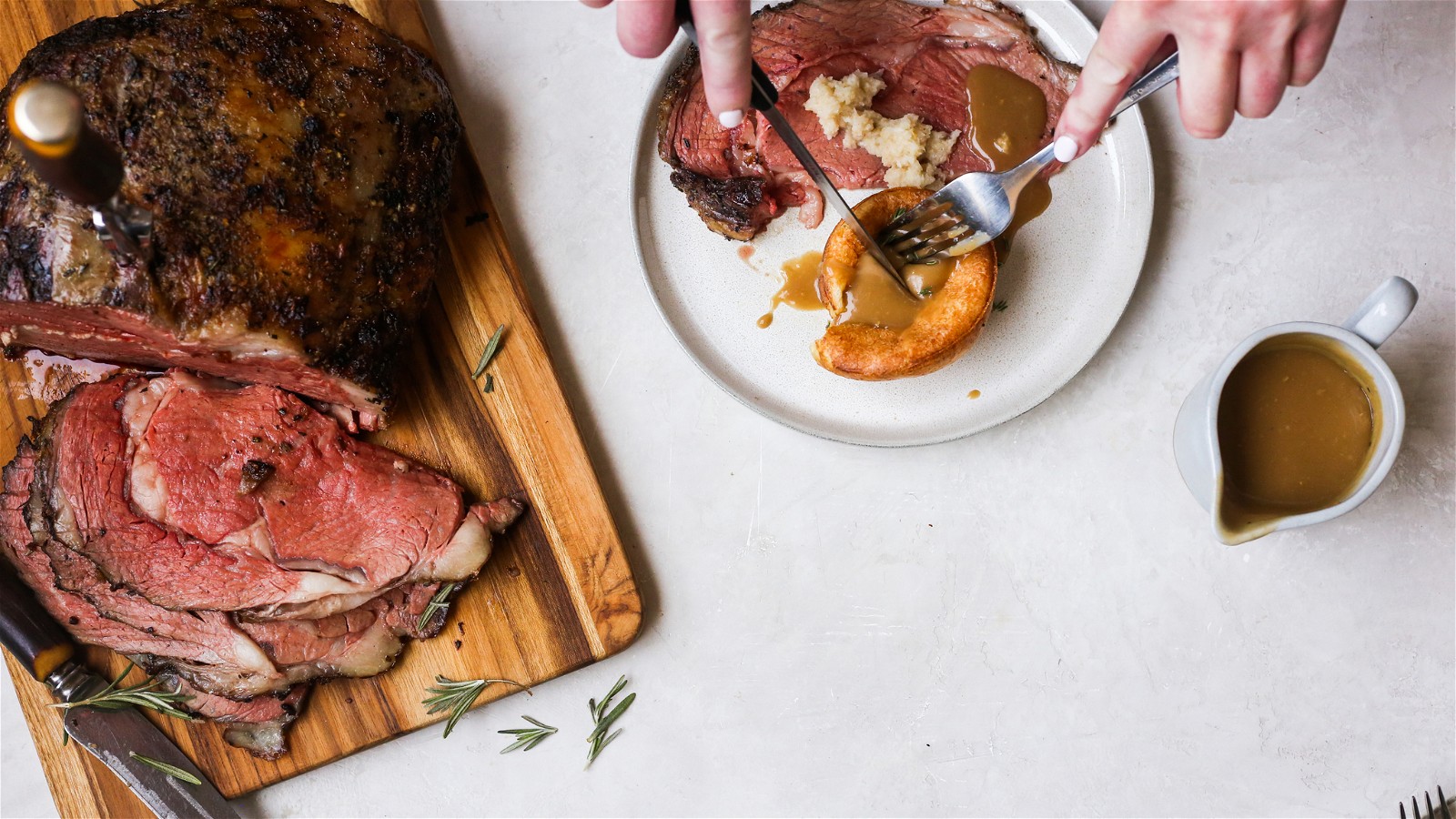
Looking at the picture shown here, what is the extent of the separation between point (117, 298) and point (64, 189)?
36 cm

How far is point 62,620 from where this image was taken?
2412 mm

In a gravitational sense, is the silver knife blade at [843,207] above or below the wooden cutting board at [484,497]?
above

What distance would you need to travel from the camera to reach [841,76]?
250 cm

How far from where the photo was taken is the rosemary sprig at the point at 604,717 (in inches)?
101

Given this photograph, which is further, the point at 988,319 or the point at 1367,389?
the point at 988,319

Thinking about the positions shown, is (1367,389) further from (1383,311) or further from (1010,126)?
(1010,126)

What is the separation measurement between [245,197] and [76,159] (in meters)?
0.45

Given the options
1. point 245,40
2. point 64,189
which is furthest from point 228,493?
point 245,40

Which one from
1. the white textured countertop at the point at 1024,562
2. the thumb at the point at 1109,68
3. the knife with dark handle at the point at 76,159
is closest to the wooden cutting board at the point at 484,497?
the white textured countertop at the point at 1024,562

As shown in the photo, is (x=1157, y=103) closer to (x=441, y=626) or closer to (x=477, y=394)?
(x=477, y=394)

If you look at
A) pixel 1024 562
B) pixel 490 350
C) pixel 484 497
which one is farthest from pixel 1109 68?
pixel 484 497

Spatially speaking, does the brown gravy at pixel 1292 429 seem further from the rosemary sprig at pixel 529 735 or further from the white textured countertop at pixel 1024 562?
the rosemary sprig at pixel 529 735

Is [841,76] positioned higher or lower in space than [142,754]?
higher

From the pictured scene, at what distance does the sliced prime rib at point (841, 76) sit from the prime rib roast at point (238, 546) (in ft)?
3.54
